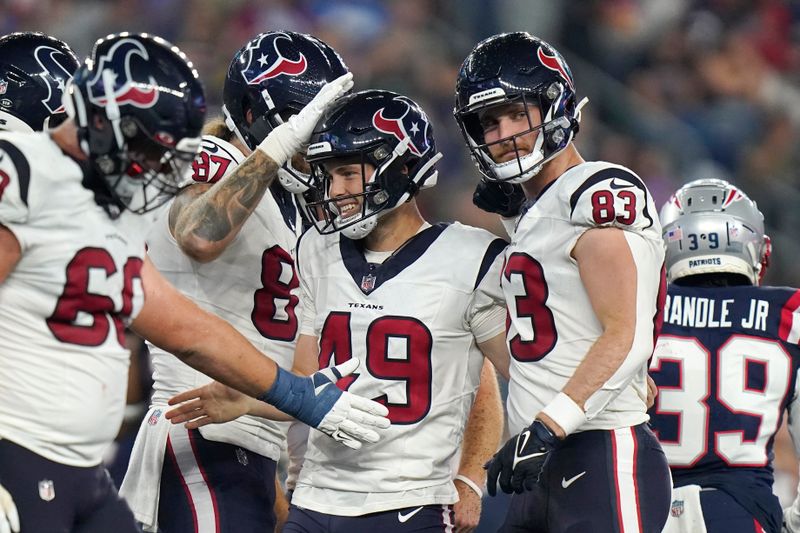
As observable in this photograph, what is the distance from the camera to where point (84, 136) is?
3.27m

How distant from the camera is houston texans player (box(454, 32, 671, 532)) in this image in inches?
140

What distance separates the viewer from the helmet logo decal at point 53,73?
4.84m

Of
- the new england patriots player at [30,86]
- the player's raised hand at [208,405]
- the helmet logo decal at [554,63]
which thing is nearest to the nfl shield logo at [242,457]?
the player's raised hand at [208,405]

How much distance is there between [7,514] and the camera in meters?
3.09

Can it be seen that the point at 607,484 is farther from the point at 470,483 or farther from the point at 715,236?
the point at 715,236

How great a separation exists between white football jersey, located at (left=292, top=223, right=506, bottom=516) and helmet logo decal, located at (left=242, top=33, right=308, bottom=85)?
802mm

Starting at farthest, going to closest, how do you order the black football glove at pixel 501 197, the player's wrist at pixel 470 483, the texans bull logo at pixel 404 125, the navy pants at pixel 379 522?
the black football glove at pixel 501 197
the player's wrist at pixel 470 483
the texans bull logo at pixel 404 125
the navy pants at pixel 379 522

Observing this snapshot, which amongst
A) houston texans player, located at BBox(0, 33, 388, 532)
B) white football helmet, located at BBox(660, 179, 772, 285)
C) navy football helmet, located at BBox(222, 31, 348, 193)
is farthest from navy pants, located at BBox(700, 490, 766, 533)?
houston texans player, located at BBox(0, 33, 388, 532)

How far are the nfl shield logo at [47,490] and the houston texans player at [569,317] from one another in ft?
3.97

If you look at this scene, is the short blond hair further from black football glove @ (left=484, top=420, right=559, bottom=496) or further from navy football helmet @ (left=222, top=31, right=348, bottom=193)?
black football glove @ (left=484, top=420, right=559, bottom=496)

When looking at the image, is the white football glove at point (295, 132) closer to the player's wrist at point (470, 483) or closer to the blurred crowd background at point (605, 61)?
the player's wrist at point (470, 483)

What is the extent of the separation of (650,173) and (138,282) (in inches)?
255

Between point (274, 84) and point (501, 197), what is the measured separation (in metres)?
0.88

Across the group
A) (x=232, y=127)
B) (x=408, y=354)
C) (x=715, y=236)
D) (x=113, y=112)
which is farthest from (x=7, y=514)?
(x=715, y=236)
